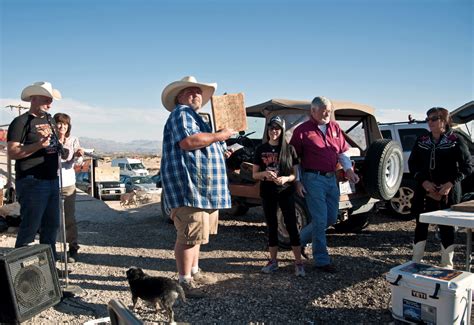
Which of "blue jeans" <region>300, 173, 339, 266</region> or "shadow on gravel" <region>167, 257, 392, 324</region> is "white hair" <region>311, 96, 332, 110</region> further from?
→ "shadow on gravel" <region>167, 257, 392, 324</region>

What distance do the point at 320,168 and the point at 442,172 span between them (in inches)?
47.4

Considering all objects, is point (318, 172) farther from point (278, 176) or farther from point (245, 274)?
point (245, 274)

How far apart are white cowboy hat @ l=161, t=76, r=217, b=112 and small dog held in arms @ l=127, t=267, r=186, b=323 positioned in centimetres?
165

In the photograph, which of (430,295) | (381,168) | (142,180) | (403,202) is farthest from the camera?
(142,180)

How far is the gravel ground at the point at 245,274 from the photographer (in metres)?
3.53

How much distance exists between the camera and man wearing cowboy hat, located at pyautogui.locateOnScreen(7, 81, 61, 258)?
392 cm

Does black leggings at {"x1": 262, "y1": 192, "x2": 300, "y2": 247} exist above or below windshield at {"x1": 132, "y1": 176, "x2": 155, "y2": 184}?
above

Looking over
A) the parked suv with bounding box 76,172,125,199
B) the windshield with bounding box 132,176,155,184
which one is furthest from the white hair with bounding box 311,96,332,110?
the windshield with bounding box 132,176,155,184

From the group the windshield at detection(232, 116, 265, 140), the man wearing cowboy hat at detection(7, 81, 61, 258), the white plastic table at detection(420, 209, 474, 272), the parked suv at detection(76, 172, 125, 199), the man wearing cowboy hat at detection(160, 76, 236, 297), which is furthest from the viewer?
the parked suv at detection(76, 172, 125, 199)

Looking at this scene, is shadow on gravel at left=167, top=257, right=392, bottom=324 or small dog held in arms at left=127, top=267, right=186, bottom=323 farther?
shadow on gravel at left=167, top=257, right=392, bottom=324

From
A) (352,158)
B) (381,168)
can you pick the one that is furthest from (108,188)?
(381,168)

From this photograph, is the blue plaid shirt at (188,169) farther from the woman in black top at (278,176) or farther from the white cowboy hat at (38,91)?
the white cowboy hat at (38,91)

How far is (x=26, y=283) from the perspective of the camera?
10.6ft

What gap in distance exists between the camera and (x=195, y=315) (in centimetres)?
352
